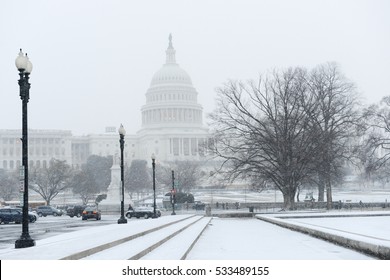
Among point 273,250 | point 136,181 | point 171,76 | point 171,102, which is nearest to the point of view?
point 273,250

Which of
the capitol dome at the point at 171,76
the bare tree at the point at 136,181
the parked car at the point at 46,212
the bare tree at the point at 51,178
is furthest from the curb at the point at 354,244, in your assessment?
the capitol dome at the point at 171,76

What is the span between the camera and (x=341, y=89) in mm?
50719

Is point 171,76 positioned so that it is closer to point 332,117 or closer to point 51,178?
point 51,178

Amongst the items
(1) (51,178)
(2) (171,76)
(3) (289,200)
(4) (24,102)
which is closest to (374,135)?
(3) (289,200)

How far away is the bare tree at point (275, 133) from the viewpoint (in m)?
41.9

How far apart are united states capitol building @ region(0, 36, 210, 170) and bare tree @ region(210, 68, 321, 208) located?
419 feet

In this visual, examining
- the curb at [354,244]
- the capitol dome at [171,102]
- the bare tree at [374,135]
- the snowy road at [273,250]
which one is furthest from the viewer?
the capitol dome at [171,102]

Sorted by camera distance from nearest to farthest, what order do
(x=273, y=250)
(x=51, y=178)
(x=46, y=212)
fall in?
(x=273, y=250), (x=46, y=212), (x=51, y=178)

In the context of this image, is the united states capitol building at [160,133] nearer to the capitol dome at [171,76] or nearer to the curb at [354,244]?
the capitol dome at [171,76]

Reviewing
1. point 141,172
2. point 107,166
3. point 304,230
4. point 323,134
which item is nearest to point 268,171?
point 323,134

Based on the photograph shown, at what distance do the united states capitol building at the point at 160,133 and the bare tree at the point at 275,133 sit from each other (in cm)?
12775

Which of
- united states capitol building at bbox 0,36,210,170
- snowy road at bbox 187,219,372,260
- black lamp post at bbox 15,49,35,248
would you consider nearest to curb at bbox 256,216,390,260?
snowy road at bbox 187,219,372,260

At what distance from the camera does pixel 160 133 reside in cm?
18238

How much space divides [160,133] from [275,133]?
13957cm
